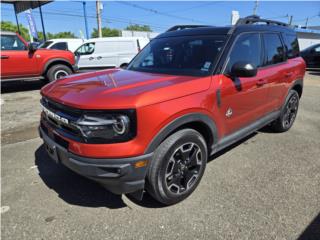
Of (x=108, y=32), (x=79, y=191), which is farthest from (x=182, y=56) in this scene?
(x=108, y=32)

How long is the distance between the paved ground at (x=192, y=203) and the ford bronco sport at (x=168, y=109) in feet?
0.98

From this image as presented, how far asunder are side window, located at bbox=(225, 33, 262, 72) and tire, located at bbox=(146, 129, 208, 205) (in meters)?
0.99

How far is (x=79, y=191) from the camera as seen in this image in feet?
9.83

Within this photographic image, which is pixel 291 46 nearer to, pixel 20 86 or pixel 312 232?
pixel 312 232

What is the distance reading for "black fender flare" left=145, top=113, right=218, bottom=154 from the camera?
2294 millimetres

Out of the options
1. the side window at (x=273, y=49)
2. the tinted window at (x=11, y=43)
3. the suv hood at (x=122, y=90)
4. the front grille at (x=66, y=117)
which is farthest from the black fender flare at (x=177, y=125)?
the tinted window at (x=11, y=43)

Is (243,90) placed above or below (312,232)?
above

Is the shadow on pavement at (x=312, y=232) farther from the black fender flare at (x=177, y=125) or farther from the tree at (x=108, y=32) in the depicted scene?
the tree at (x=108, y=32)

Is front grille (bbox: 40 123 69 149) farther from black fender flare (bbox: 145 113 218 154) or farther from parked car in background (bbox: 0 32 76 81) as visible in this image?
parked car in background (bbox: 0 32 76 81)

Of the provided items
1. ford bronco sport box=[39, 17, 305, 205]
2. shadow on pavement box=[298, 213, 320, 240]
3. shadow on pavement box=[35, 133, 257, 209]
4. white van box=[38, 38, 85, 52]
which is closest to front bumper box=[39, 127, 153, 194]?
ford bronco sport box=[39, 17, 305, 205]

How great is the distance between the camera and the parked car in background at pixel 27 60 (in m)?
8.03

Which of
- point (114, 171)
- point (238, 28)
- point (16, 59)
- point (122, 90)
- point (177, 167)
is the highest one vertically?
point (238, 28)

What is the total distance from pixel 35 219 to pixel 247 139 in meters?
3.45

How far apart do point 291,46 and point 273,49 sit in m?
0.85
